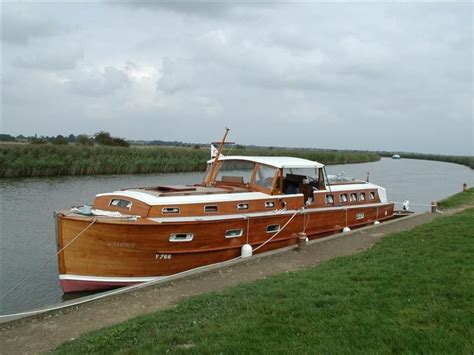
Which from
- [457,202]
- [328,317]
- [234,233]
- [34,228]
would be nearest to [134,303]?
[328,317]

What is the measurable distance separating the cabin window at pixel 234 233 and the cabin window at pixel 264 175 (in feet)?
6.56

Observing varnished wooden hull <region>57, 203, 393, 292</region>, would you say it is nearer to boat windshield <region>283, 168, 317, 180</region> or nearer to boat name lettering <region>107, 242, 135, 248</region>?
boat name lettering <region>107, 242, 135, 248</region>

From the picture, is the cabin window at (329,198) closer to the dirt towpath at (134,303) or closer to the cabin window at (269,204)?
the cabin window at (269,204)

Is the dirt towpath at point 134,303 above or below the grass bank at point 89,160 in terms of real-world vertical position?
below

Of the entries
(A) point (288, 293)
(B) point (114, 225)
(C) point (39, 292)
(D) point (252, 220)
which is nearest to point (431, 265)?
(A) point (288, 293)

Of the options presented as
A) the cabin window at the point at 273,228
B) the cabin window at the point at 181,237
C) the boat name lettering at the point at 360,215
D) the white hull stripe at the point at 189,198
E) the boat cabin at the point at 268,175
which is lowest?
the boat name lettering at the point at 360,215

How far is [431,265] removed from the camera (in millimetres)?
7527

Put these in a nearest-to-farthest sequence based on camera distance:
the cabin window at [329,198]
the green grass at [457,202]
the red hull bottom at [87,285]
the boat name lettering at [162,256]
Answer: the red hull bottom at [87,285]
the boat name lettering at [162,256]
the cabin window at [329,198]
the green grass at [457,202]

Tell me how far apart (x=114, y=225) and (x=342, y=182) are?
10.5 metres

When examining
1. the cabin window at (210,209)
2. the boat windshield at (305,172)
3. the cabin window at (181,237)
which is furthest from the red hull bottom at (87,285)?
the boat windshield at (305,172)

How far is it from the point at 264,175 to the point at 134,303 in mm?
6542

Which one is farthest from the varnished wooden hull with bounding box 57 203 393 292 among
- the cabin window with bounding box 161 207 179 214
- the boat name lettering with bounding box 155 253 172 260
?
the cabin window with bounding box 161 207 179 214

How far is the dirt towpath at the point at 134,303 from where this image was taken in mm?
6379

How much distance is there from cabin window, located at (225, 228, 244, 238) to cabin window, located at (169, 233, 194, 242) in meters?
1.08
